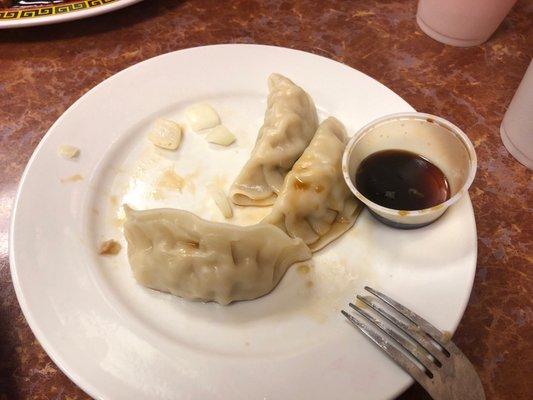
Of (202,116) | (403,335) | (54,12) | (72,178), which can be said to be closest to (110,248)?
(72,178)

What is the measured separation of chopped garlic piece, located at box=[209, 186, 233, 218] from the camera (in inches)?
75.6

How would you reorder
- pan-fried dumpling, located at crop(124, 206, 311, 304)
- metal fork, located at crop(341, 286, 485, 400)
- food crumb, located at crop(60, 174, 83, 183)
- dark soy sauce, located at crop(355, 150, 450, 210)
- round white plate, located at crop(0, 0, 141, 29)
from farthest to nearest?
round white plate, located at crop(0, 0, 141, 29) → food crumb, located at crop(60, 174, 83, 183) → dark soy sauce, located at crop(355, 150, 450, 210) → pan-fried dumpling, located at crop(124, 206, 311, 304) → metal fork, located at crop(341, 286, 485, 400)

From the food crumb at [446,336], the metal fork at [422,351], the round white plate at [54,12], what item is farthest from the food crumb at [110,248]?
the round white plate at [54,12]

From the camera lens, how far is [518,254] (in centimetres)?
195

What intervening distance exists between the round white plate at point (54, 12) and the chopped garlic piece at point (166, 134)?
2.60ft

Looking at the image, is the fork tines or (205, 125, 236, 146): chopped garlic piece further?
(205, 125, 236, 146): chopped garlic piece

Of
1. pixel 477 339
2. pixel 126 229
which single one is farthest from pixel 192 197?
pixel 477 339

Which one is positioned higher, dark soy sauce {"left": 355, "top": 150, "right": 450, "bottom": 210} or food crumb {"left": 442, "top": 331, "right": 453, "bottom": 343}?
dark soy sauce {"left": 355, "top": 150, "right": 450, "bottom": 210}

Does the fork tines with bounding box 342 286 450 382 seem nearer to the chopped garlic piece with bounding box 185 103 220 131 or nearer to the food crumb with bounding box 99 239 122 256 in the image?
the food crumb with bounding box 99 239 122 256

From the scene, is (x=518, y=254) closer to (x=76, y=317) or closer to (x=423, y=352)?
(x=423, y=352)

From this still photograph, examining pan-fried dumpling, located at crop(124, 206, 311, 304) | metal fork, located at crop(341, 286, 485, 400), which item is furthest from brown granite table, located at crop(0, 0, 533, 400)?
pan-fried dumpling, located at crop(124, 206, 311, 304)

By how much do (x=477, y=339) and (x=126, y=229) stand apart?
129 centimetres

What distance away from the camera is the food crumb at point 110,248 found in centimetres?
180

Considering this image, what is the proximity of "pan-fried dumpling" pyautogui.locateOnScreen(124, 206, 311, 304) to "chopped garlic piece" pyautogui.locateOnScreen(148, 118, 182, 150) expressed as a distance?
0.42 m
